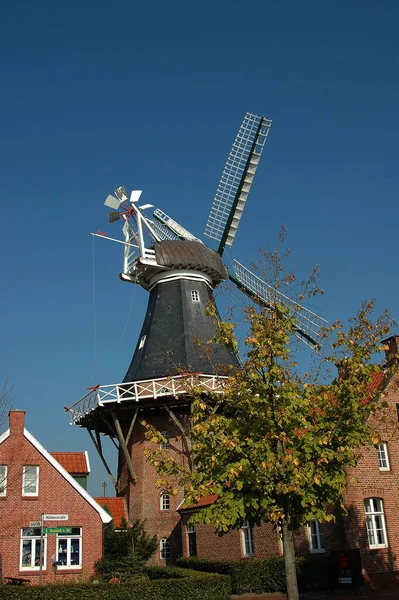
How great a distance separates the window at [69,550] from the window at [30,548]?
60 centimetres

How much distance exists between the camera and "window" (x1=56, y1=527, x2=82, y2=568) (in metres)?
22.7

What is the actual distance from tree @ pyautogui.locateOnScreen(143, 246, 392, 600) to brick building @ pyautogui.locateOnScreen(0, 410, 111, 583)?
12.3 metres

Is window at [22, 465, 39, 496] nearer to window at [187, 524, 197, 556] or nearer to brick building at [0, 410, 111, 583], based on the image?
brick building at [0, 410, 111, 583]

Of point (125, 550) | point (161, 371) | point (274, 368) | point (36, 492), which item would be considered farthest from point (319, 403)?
point (161, 371)

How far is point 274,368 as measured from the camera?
1181 cm

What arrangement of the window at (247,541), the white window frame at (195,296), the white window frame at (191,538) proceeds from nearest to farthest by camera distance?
the window at (247,541), the white window frame at (191,538), the white window frame at (195,296)

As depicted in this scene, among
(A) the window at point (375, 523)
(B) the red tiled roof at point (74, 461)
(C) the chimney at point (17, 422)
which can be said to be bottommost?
(A) the window at point (375, 523)

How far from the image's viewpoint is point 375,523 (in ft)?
66.2

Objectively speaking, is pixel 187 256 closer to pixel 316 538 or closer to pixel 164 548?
pixel 164 548

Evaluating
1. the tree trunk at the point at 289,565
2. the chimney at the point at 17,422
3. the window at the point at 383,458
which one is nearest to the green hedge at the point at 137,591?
the tree trunk at the point at 289,565

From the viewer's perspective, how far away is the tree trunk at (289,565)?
11.7 metres

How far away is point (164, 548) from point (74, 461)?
5.56m

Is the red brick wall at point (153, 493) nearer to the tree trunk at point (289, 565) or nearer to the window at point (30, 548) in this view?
the window at point (30, 548)

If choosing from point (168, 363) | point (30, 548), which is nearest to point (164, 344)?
point (168, 363)
